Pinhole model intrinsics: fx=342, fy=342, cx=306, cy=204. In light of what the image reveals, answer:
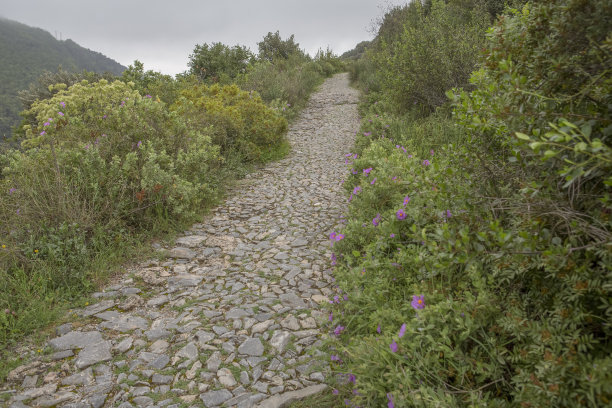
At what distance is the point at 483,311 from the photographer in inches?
84.3

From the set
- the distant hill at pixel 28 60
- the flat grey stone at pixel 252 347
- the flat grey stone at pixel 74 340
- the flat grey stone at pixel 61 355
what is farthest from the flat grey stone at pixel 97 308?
the distant hill at pixel 28 60

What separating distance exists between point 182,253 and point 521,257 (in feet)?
13.7

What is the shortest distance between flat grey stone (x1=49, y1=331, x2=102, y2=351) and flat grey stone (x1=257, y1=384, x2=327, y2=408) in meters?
1.82

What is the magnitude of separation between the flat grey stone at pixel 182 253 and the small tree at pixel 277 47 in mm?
23259

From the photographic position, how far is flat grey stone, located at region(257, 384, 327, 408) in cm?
253

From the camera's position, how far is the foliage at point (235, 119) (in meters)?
8.17

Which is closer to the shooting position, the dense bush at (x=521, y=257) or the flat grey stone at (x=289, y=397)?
the dense bush at (x=521, y=257)

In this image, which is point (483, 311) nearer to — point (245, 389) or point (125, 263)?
point (245, 389)

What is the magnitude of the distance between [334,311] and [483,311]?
134 centimetres

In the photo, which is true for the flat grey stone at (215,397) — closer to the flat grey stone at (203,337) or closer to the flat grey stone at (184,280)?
the flat grey stone at (203,337)

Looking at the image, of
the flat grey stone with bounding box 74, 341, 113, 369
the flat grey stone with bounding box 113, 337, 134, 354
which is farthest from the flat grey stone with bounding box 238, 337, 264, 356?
the flat grey stone with bounding box 74, 341, 113, 369

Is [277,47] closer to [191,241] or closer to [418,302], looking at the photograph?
[191,241]

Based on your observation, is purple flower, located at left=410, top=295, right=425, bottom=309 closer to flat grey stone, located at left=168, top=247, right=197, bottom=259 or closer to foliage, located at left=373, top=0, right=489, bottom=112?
flat grey stone, located at left=168, top=247, right=197, bottom=259

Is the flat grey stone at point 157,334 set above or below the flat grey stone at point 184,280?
below
